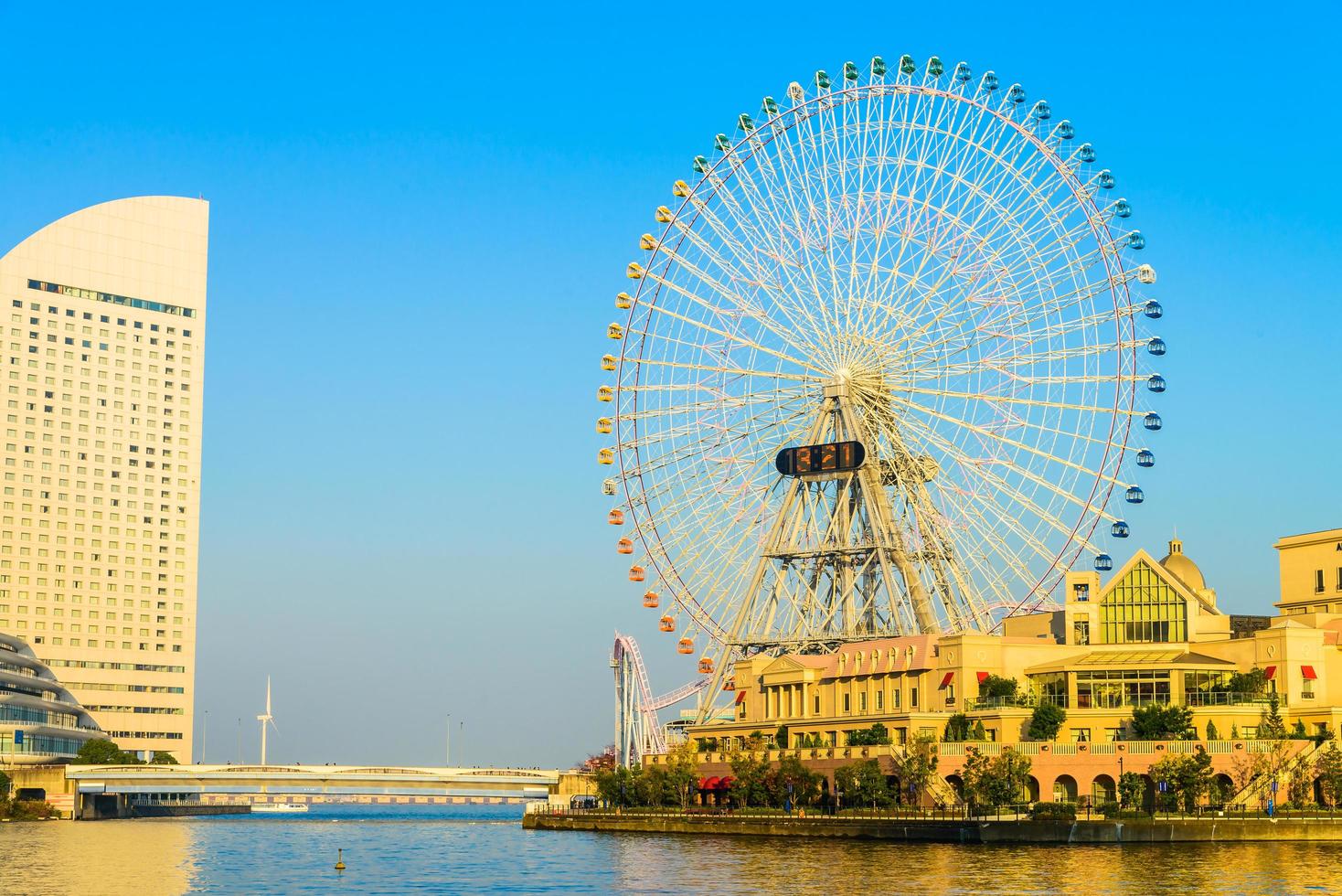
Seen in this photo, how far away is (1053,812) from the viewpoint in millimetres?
121188

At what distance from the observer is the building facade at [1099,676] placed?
131m

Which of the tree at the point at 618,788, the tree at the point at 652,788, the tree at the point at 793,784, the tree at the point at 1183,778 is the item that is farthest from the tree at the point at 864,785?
the tree at the point at 618,788

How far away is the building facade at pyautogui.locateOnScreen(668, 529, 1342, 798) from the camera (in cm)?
13062

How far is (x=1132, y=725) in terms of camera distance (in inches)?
5192

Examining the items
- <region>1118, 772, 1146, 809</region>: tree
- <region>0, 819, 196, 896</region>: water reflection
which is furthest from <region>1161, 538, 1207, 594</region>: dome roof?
<region>0, 819, 196, 896</region>: water reflection

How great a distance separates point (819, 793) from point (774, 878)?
144 feet

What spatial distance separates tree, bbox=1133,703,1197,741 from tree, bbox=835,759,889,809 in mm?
18042

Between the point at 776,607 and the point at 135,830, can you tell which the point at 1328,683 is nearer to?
the point at 776,607

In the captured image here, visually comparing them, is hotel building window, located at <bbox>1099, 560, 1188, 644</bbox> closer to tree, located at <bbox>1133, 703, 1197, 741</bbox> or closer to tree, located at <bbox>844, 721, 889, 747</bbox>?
tree, located at <bbox>1133, 703, 1197, 741</bbox>

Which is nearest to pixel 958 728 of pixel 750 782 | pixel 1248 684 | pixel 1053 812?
pixel 1053 812

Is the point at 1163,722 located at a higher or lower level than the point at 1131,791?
higher

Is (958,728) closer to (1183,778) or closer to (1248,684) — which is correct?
(1183,778)

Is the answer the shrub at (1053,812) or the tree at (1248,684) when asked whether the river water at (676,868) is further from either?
the tree at (1248,684)

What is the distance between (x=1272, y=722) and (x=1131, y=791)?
11.8 metres
